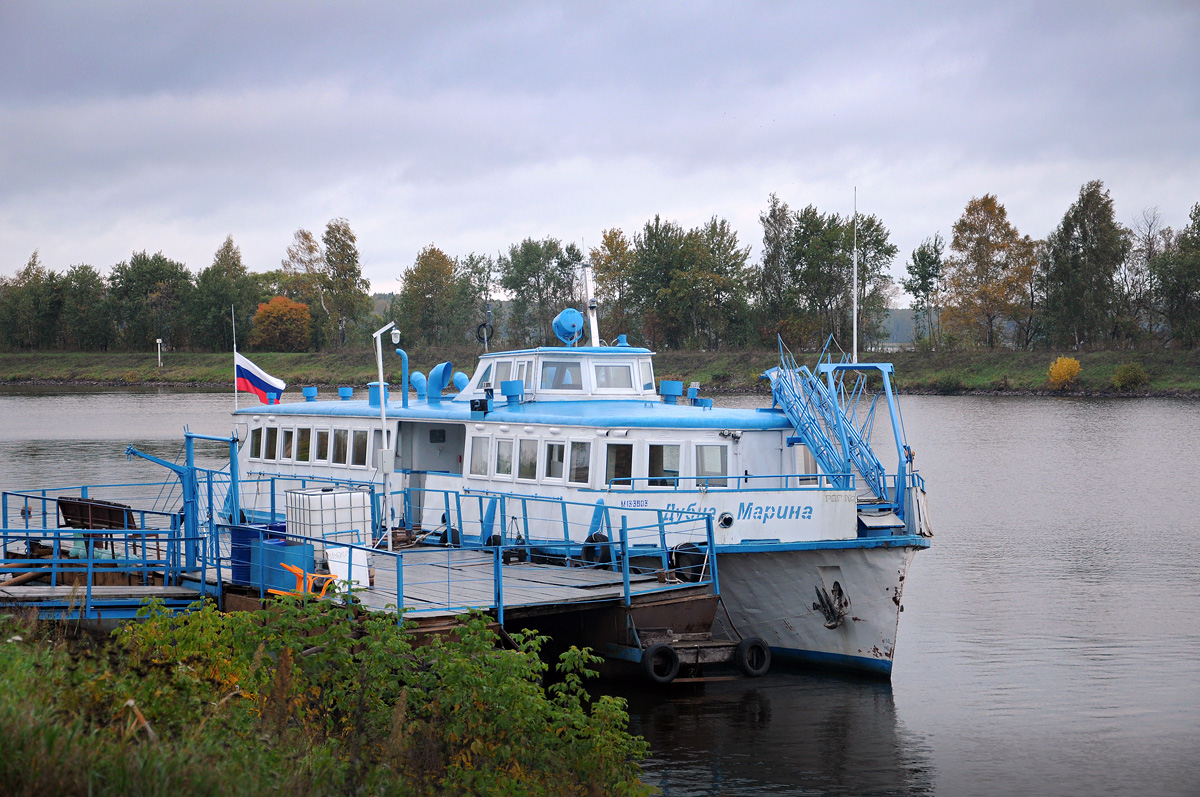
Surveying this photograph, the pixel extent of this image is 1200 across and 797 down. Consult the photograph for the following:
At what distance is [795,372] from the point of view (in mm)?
19078

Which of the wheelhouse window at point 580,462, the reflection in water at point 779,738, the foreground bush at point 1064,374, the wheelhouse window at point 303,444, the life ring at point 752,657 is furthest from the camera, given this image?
the foreground bush at point 1064,374

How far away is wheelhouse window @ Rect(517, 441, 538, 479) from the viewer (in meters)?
19.3

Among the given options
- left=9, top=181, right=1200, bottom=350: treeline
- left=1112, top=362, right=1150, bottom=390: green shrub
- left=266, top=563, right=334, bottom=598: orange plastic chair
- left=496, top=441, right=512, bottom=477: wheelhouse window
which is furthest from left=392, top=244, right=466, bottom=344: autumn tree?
left=266, top=563, right=334, bottom=598: orange plastic chair

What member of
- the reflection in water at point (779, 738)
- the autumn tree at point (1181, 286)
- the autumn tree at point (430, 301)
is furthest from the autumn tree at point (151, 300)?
the reflection in water at point (779, 738)

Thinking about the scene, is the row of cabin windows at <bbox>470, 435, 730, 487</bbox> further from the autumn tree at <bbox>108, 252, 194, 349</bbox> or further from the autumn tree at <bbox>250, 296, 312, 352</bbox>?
the autumn tree at <bbox>108, 252, 194, 349</bbox>

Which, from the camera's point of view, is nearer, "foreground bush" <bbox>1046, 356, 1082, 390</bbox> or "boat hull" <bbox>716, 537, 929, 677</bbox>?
"boat hull" <bbox>716, 537, 929, 677</bbox>

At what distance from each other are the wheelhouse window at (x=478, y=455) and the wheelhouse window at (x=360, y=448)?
291 centimetres

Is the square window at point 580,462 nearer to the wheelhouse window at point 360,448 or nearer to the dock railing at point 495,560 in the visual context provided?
the dock railing at point 495,560

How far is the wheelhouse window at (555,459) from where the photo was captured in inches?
746

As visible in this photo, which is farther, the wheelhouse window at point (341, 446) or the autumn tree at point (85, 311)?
the autumn tree at point (85, 311)

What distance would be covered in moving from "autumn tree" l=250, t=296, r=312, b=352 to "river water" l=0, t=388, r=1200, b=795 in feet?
206

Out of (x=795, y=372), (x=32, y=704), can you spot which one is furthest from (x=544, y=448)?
(x=32, y=704)

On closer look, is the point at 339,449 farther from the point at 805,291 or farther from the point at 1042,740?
the point at 805,291

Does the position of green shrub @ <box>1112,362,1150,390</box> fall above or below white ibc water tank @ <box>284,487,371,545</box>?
above
